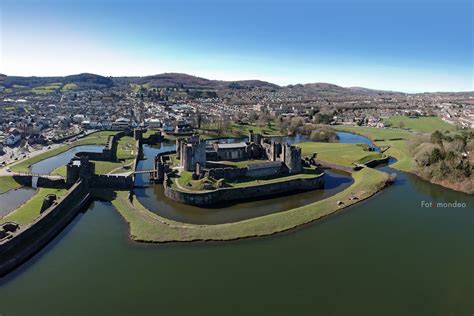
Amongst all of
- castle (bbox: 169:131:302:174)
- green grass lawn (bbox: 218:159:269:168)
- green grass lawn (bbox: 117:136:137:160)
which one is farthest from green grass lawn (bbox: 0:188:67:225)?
green grass lawn (bbox: 218:159:269:168)

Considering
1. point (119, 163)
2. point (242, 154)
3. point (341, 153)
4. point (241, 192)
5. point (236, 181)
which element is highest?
point (242, 154)

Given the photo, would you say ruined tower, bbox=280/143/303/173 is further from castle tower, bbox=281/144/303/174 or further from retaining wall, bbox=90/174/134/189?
retaining wall, bbox=90/174/134/189

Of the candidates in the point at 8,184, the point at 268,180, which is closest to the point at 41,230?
A: the point at 8,184

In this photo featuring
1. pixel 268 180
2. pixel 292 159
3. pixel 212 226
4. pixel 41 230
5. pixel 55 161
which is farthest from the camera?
pixel 55 161

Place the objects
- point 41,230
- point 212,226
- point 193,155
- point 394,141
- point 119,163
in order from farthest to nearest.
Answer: point 394,141 → point 119,163 → point 193,155 → point 212,226 → point 41,230

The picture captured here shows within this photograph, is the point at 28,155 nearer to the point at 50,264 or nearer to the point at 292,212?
the point at 50,264

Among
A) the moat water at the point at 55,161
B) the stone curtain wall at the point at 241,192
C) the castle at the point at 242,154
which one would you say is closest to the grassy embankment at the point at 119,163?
the moat water at the point at 55,161

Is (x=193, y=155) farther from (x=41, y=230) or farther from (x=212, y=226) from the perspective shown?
(x=41, y=230)
